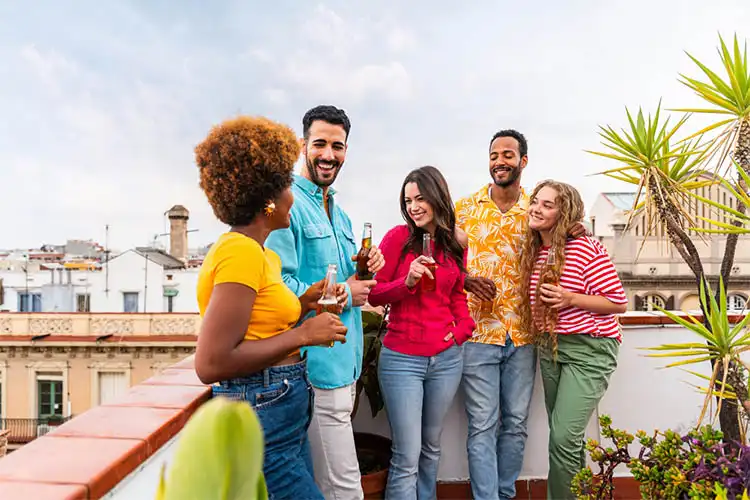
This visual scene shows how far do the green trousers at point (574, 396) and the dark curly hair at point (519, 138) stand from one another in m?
0.92

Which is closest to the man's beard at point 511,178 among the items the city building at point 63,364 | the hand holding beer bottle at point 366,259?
the hand holding beer bottle at point 366,259

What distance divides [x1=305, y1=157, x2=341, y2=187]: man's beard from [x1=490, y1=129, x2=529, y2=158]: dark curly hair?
104 centimetres

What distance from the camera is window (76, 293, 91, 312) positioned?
1037 inches

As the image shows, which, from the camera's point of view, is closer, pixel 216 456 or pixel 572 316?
pixel 216 456

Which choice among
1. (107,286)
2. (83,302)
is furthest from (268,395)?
(83,302)

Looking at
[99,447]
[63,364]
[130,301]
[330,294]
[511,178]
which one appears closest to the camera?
[99,447]

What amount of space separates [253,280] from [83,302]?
2862 centimetres

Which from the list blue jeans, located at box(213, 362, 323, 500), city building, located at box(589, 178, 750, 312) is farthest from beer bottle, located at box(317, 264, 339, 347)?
city building, located at box(589, 178, 750, 312)

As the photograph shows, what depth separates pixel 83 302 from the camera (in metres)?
26.4

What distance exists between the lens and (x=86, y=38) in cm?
4178

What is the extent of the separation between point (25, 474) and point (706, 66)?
2400mm

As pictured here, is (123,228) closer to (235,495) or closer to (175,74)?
(175,74)

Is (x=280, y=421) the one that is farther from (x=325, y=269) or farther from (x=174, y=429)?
(x=325, y=269)

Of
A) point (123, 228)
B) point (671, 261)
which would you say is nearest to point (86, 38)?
point (123, 228)
